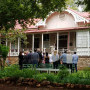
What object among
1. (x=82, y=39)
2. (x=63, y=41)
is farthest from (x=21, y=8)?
→ (x=63, y=41)

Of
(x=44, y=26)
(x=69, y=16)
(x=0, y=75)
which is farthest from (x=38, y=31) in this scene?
(x=0, y=75)

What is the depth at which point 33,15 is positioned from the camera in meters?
11.6

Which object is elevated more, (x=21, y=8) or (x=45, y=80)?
(x=21, y=8)

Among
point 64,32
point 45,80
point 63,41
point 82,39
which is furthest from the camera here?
point 63,41

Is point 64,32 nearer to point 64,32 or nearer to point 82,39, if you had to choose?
point 64,32

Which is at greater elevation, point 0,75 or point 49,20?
point 49,20

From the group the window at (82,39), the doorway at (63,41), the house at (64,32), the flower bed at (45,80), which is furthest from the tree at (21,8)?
the doorway at (63,41)

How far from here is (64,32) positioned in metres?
24.9

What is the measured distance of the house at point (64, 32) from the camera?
21750mm

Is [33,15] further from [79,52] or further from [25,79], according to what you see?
[79,52]

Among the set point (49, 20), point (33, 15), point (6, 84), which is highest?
point (49, 20)

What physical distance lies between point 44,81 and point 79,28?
1638 centimetres

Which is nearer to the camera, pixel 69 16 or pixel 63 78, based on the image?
pixel 63 78

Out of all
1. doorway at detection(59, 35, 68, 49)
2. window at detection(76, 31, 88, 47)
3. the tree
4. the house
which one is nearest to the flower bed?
the tree
